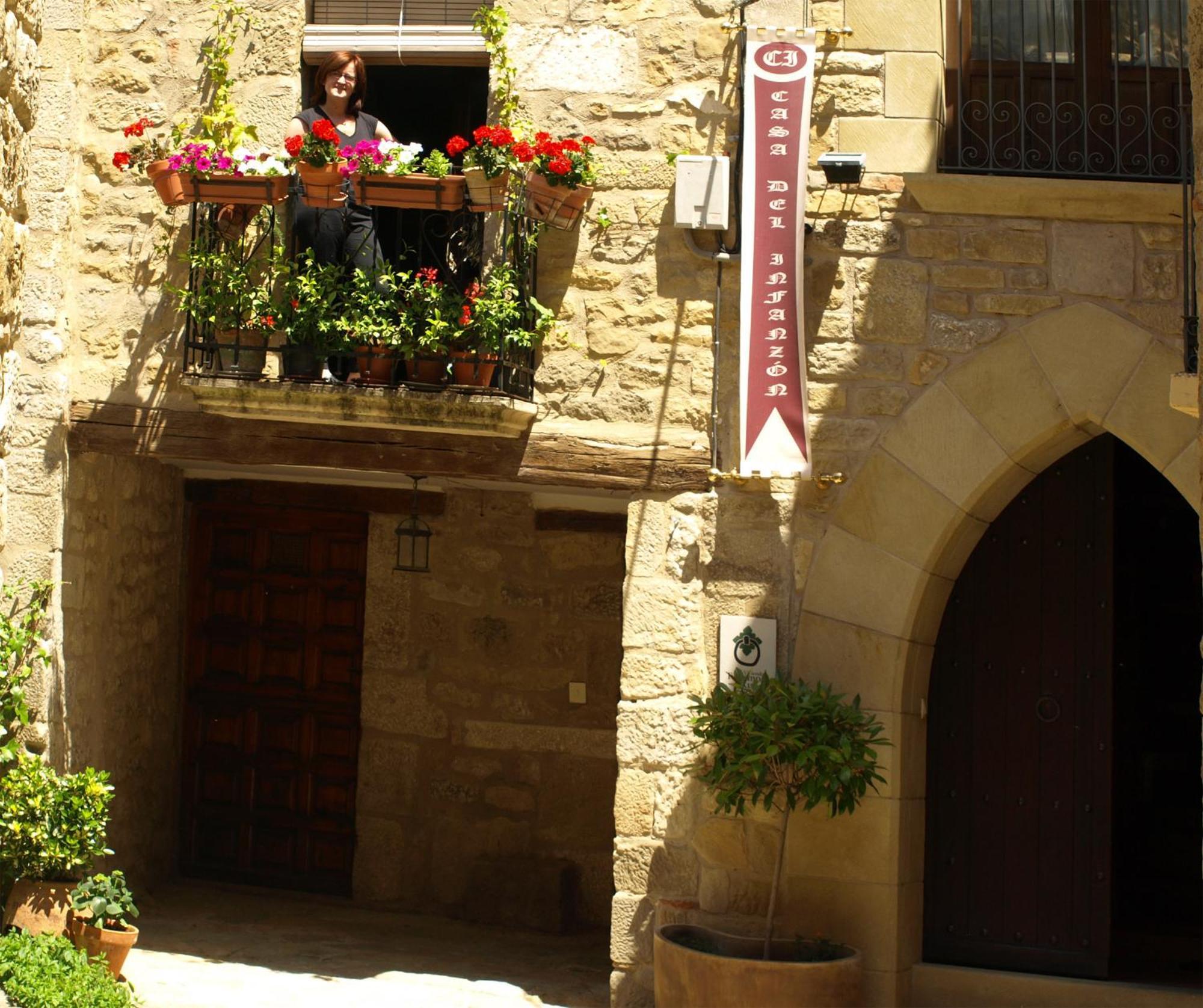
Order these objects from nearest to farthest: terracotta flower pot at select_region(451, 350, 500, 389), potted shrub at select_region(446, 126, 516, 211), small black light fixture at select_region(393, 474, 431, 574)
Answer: potted shrub at select_region(446, 126, 516, 211), terracotta flower pot at select_region(451, 350, 500, 389), small black light fixture at select_region(393, 474, 431, 574)

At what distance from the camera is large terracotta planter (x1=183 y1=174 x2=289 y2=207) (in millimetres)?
5906

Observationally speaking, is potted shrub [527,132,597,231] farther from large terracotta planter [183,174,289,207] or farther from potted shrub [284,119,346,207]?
large terracotta planter [183,174,289,207]

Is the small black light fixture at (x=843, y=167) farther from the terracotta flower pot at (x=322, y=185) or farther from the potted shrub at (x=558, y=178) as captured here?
the terracotta flower pot at (x=322, y=185)

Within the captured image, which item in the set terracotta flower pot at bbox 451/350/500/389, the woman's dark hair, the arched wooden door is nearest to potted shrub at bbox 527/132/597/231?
terracotta flower pot at bbox 451/350/500/389

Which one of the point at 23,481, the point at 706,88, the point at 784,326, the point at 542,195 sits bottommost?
the point at 23,481

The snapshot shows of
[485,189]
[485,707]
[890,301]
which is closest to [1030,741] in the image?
[890,301]

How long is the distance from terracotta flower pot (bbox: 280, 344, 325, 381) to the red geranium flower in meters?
0.78

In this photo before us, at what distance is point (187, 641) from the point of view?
26.8 ft

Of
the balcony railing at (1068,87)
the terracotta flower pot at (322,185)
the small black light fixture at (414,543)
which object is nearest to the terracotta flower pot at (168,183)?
the terracotta flower pot at (322,185)

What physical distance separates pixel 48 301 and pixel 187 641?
2.41 m

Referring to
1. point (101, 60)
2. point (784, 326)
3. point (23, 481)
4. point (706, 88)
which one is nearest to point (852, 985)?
point (784, 326)

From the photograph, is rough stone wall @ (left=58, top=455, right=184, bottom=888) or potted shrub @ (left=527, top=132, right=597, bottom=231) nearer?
potted shrub @ (left=527, top=132, right=597, bottom=231)

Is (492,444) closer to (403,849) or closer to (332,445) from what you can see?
(332,445)

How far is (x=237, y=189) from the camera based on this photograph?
592cm
